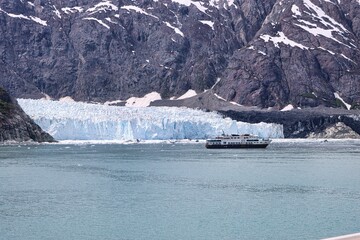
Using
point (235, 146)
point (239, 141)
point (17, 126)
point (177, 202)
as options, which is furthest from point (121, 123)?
point (177, 202)

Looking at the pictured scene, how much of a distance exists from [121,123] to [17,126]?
84.1ft

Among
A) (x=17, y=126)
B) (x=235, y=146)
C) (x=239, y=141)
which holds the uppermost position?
(x=17, y=126)

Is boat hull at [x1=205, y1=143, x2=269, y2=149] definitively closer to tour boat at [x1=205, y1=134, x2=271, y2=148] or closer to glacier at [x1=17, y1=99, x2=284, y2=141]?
tour boat at [x1=205, y1=134, x2=271, y2=148]

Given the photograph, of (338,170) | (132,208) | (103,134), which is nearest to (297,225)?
(132,208)

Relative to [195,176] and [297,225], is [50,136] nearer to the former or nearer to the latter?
[195,176]

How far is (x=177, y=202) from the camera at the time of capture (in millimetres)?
52594

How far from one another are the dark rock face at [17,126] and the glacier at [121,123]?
12.1 ft

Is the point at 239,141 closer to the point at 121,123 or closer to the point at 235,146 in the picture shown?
the point at 235,146

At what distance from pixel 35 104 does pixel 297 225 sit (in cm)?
13137

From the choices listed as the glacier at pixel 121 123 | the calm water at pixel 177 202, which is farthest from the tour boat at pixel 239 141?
the calm water at pixel 177 202

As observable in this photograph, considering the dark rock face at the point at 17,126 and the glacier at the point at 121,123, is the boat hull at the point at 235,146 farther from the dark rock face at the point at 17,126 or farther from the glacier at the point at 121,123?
the dark rock face at the point at 17,126

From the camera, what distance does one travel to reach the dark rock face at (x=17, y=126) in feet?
484

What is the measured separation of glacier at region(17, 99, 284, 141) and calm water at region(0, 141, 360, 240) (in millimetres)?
74403

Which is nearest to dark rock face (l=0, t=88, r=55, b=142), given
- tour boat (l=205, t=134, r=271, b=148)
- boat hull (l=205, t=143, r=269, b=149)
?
boat hull (l=205, t=143, r=269, b=149)
